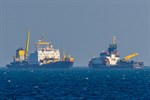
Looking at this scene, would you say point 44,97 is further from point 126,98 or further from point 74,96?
point 126,98

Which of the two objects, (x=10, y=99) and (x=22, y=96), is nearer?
(x=10, y=99)

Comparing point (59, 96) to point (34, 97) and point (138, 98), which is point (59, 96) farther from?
point (138, 98)

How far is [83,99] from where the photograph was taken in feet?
261

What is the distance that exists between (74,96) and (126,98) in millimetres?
8104

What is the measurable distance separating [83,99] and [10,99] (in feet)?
30.5

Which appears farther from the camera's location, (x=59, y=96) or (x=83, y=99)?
(x=59, y=96)

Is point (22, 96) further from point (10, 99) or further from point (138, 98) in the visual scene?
point (138, 98)

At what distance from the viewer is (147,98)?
79.9 metres

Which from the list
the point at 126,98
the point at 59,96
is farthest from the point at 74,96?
the point at 126,98

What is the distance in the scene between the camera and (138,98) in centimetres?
8081

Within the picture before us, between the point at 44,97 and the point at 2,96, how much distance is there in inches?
223

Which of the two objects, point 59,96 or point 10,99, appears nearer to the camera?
point 10,99

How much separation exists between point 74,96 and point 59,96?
2.07 metres

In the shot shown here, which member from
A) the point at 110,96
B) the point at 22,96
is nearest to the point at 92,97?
the point at 110,96
